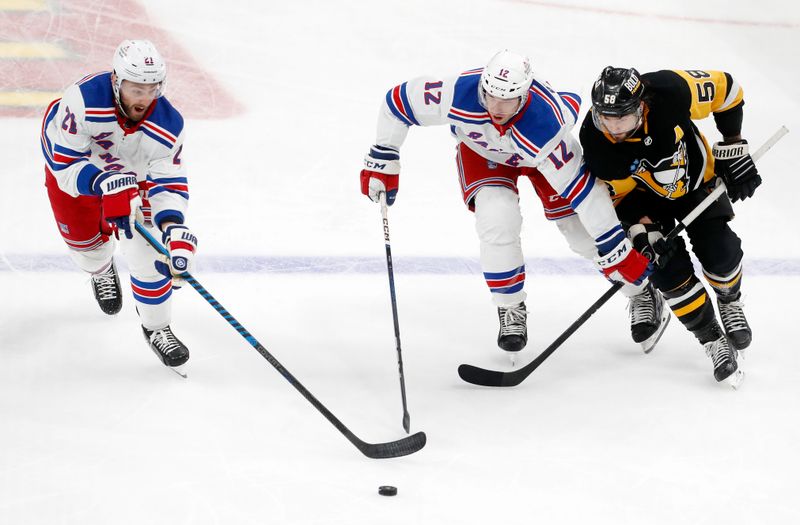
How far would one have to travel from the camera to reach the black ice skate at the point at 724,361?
9.73 ft

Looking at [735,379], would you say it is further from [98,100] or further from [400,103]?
[98,100]

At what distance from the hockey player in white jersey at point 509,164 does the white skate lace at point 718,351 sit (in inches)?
10.3

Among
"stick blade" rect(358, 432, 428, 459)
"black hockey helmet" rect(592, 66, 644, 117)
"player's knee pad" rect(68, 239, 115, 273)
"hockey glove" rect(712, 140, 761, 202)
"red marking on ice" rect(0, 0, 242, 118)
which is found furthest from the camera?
"red marking on ice" rect(0, 0, 242, 118)

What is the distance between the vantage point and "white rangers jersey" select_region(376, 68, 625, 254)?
2.86m

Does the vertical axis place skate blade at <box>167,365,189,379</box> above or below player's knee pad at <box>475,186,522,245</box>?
below

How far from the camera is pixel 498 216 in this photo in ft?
10.0

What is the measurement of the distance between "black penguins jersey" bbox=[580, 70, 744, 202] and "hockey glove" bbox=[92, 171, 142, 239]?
4.80ft

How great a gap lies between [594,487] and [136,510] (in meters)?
1.18

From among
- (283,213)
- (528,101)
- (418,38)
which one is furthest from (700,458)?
(418,38)

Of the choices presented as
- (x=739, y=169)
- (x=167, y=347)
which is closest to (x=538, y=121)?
(x=739, y=169)

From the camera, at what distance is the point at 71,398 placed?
2.90 m

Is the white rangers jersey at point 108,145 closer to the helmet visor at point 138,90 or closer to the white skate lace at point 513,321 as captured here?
the helmet visor at point 138,90

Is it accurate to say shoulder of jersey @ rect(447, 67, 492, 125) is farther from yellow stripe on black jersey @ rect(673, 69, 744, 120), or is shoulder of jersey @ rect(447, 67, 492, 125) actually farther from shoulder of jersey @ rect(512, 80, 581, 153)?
yellow stripe on black jersey @ rect(673, 69, 744, 120)

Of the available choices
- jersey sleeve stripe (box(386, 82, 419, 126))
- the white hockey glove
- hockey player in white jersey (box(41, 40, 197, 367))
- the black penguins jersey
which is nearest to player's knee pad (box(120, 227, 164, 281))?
hockey player in white jersey (box(41, 40, 197, 367))
